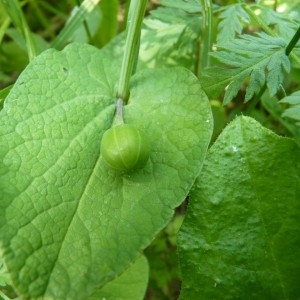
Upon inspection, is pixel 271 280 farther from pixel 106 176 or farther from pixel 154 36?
pixel 154 36

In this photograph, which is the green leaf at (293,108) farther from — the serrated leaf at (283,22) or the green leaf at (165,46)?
the green leaf at (165,46)

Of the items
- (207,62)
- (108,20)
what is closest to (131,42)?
(207,62)

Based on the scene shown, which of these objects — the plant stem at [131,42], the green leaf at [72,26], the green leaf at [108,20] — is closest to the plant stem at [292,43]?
the plant stem at [131,42]

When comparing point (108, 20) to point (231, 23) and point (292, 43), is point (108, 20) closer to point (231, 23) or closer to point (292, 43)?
point (231, 23)

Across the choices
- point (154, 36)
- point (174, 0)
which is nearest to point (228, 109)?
point (154, 36)

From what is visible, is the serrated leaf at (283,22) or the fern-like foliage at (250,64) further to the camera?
the serrated leaf at (283,22)

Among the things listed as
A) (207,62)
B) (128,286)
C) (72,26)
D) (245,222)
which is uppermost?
(72,26)
